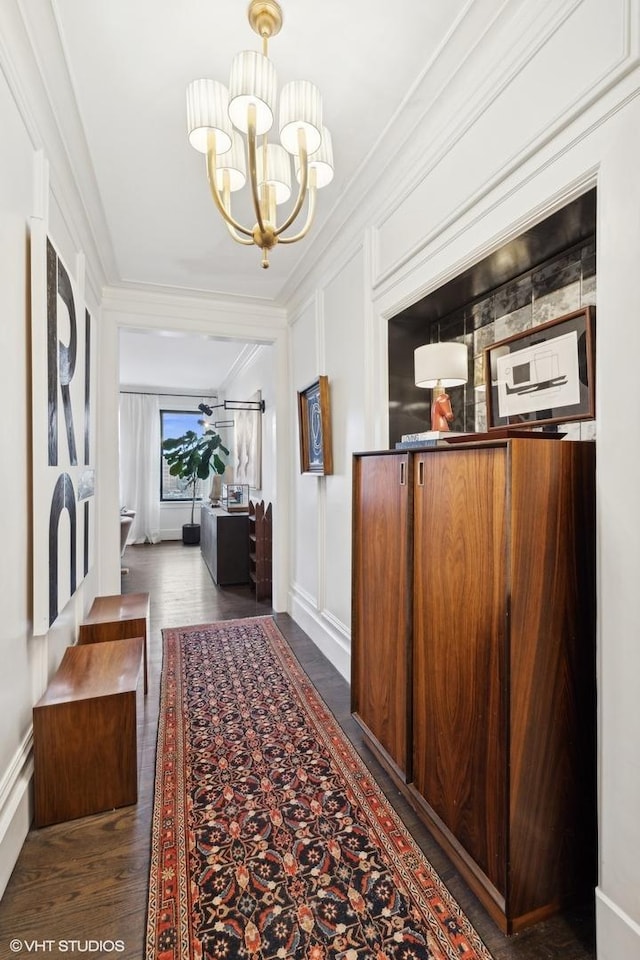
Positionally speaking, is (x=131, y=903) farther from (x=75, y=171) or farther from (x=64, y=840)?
(x=75, y=171)

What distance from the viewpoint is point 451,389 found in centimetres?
237

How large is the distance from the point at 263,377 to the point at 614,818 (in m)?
4.93

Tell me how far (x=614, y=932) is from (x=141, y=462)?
8397 mm

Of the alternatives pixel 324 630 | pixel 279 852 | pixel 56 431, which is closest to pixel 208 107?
pixel 56 431

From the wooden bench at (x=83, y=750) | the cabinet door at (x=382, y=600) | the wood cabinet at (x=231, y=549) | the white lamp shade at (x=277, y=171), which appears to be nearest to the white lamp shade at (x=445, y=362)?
the cabinet door at (x=382, y=600)

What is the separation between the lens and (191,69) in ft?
5.64

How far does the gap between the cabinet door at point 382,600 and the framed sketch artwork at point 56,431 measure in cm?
135

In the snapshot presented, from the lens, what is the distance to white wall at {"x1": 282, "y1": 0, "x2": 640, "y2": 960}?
43.8 inches

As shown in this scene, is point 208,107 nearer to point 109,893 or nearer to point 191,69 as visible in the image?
point 191,69

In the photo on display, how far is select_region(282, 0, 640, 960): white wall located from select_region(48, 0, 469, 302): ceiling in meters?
0.14

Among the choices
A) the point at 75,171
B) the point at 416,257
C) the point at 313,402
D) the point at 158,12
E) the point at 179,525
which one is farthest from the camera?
the point at 179,525

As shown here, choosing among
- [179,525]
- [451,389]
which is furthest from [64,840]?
[179,525]

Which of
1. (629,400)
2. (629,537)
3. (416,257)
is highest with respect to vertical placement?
(416,257)

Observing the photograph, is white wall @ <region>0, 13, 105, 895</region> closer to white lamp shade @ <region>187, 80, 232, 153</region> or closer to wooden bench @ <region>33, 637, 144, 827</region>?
wooden bench @ <region>33, 637, 144, 827</region>
